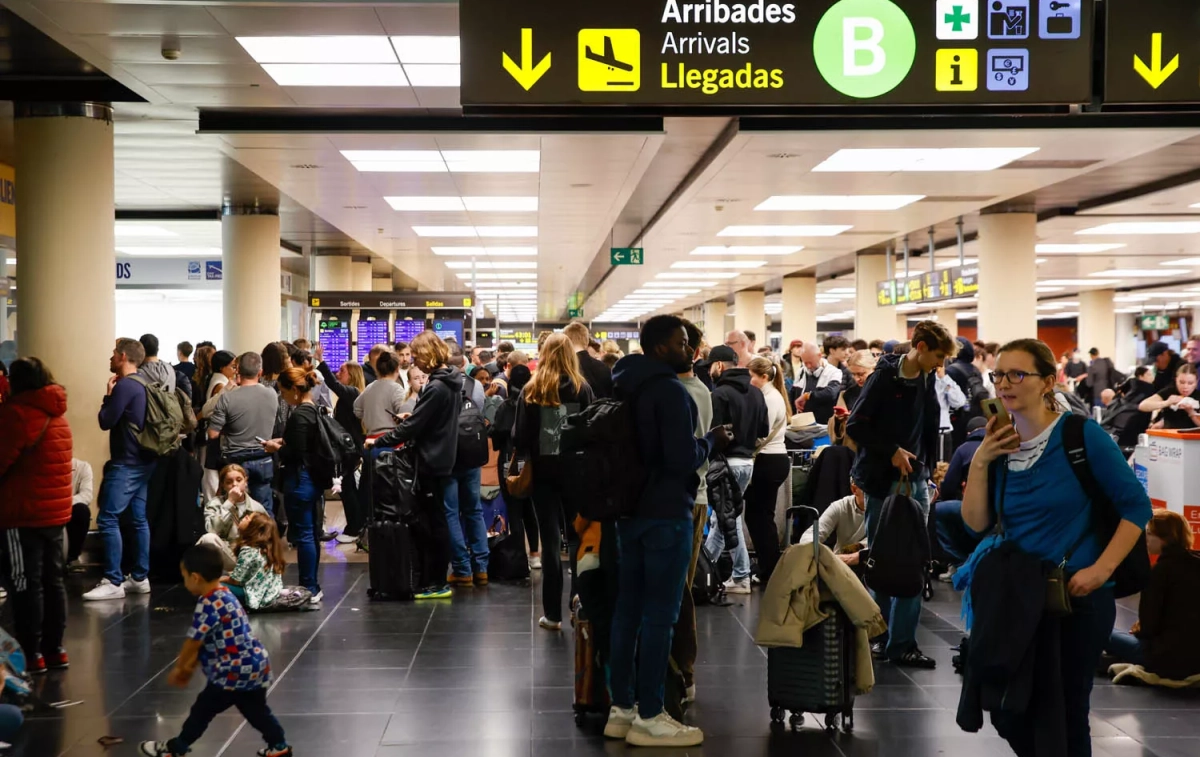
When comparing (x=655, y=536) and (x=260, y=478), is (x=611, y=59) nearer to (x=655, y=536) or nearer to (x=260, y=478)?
(x=655, y=536)

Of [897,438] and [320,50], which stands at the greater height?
[320,50]

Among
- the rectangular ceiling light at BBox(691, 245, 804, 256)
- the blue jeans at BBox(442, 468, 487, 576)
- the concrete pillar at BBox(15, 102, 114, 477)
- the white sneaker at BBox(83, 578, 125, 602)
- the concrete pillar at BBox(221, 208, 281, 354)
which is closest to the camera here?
the white sneaker at BBox(83, 578, 125, 602)

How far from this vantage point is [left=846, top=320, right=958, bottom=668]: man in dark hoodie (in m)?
5.92

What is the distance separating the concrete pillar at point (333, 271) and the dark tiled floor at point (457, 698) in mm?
15382

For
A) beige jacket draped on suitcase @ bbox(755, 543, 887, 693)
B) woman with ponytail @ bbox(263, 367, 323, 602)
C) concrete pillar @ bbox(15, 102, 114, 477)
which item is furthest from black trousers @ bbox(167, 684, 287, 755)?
concrete pillar @ bbox(15, 102, 114, 477)

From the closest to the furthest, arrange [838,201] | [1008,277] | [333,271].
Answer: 1. [838,201]
2. [1008,277]
3. [333,271]

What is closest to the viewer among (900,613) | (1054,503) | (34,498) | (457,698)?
(1054,503)

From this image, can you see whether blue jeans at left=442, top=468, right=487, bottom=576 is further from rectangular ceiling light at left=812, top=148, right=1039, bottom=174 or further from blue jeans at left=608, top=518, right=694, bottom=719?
rectangular ceiling light at left=812, top=148, right=1039, bottom=174

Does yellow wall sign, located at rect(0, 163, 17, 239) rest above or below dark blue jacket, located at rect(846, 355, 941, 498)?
above

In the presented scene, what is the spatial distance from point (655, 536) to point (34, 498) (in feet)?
11.3

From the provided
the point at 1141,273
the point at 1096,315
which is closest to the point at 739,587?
the point at 1141,273

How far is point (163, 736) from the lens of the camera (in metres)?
4.95

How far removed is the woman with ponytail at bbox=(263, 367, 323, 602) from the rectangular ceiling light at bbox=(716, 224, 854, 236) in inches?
404

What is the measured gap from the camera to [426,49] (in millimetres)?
7219
